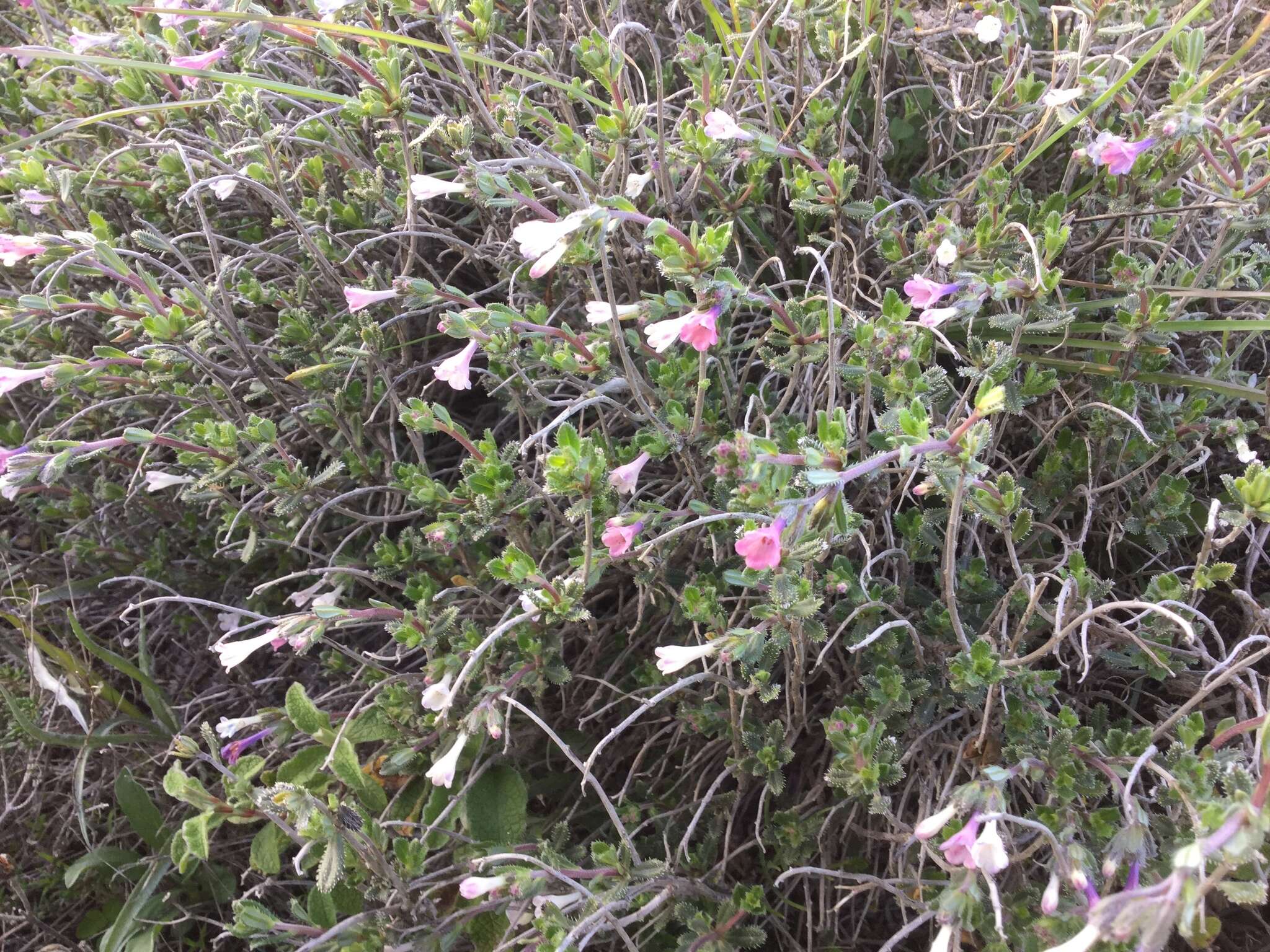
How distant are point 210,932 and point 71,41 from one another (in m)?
2.05

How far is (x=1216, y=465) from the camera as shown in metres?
1.64

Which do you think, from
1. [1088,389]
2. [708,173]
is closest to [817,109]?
[708,173]

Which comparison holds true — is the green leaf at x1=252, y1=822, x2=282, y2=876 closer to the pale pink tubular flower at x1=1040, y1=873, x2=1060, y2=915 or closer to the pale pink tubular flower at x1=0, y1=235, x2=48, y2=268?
the pale pink tubular flower at x1=0, y1=235, x2=48, y2=268

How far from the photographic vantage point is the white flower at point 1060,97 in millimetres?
1456

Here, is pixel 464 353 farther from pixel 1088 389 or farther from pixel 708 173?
pixel 1088 389

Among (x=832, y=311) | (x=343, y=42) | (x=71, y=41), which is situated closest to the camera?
(x=832, y=311)

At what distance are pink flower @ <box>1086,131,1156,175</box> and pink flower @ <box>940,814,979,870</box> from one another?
1.01 meters

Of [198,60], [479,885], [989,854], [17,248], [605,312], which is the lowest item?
[479,885]

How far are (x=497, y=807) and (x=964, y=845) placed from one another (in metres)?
0.82

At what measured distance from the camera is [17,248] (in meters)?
1.57

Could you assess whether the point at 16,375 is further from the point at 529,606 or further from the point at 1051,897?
the point at 1051,897

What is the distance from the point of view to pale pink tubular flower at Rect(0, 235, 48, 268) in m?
1.55

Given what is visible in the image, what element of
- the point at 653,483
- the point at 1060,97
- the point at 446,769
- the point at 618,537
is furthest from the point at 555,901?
the point at 1060,97

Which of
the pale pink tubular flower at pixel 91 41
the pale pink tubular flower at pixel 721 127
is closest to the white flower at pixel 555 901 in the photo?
the pale pink tubular flower at pixel 721 127
